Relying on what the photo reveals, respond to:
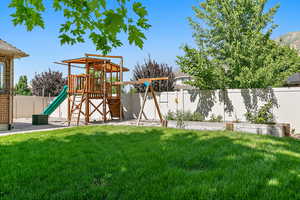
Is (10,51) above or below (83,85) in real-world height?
above

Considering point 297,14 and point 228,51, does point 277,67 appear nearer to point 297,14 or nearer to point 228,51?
point 228,51

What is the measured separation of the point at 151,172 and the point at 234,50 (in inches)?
304

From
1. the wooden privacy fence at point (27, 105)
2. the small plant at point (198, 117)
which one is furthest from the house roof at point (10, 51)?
the wooden privacy fence at point (27, 105)

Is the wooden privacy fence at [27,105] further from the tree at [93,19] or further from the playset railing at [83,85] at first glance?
the tree at [93,19]

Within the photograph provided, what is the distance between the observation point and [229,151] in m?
4.62

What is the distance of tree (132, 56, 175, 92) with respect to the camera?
53.8 feet

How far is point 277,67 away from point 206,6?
415cm

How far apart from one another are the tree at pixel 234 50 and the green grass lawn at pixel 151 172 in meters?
4.88

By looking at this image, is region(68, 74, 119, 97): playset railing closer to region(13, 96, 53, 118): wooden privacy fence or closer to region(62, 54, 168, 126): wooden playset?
region(62, 54, 168, 126): wooden playset

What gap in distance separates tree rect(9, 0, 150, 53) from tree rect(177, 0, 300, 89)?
24.0 feet

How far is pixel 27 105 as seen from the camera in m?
18.7

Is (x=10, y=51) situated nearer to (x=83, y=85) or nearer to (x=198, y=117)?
(x=83, y=85)

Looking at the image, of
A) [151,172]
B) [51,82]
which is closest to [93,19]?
[151,172]

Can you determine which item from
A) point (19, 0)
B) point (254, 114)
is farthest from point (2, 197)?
point (254, 114)
